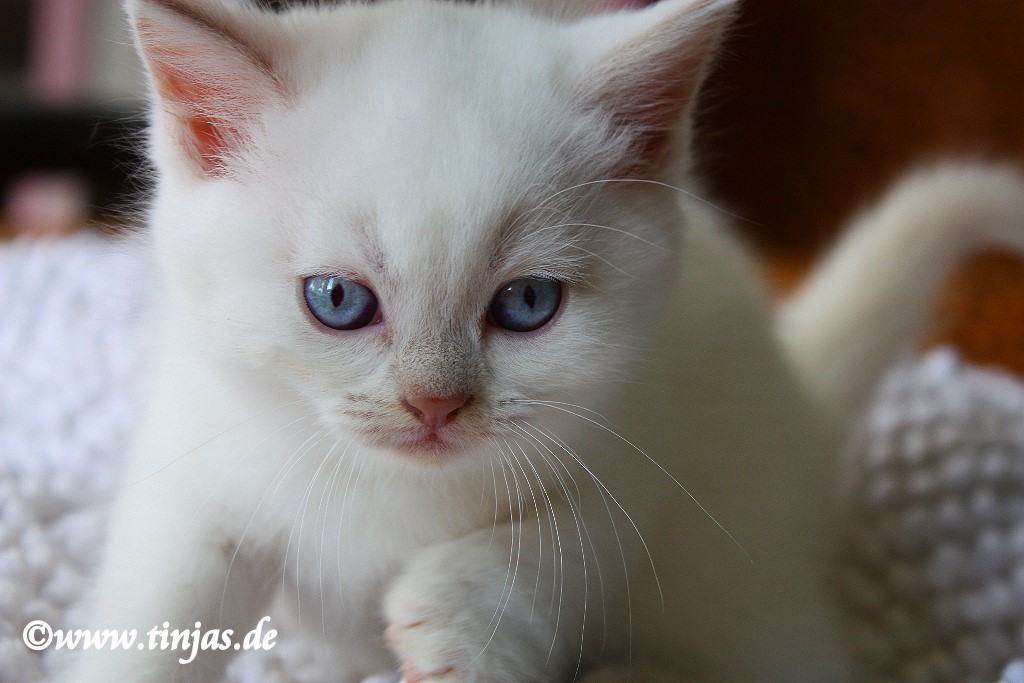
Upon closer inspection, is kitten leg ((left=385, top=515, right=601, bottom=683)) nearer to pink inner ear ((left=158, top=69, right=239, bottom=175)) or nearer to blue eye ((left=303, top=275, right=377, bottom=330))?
blue eye ((left=303, top=275, right=377, bottom=330))

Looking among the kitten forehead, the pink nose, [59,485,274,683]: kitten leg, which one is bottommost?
[59,485,274,683]: kitten leg

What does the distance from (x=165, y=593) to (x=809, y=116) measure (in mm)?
2250

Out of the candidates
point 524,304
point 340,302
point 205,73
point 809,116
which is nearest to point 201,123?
point 205,73

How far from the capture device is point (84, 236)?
215 cm

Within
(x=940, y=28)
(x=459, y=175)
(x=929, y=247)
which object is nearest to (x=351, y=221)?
(x=459, y=175)

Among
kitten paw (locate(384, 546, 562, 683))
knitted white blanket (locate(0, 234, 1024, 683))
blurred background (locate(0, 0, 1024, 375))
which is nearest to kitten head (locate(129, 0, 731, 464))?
kitten paw (locate(384, 546, 562, 683))

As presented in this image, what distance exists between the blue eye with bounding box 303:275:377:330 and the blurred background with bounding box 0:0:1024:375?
113 cm

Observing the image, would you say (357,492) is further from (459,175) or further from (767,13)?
(767,13)

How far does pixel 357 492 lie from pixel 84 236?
59.2 inches

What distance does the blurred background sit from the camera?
2.10 m

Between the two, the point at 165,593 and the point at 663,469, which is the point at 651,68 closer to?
the point at 663,469

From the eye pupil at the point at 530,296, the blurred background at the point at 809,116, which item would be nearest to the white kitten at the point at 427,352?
the eye pupil at the point at 530,296

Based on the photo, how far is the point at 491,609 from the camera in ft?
2.89

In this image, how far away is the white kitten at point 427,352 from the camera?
793 millimetres
